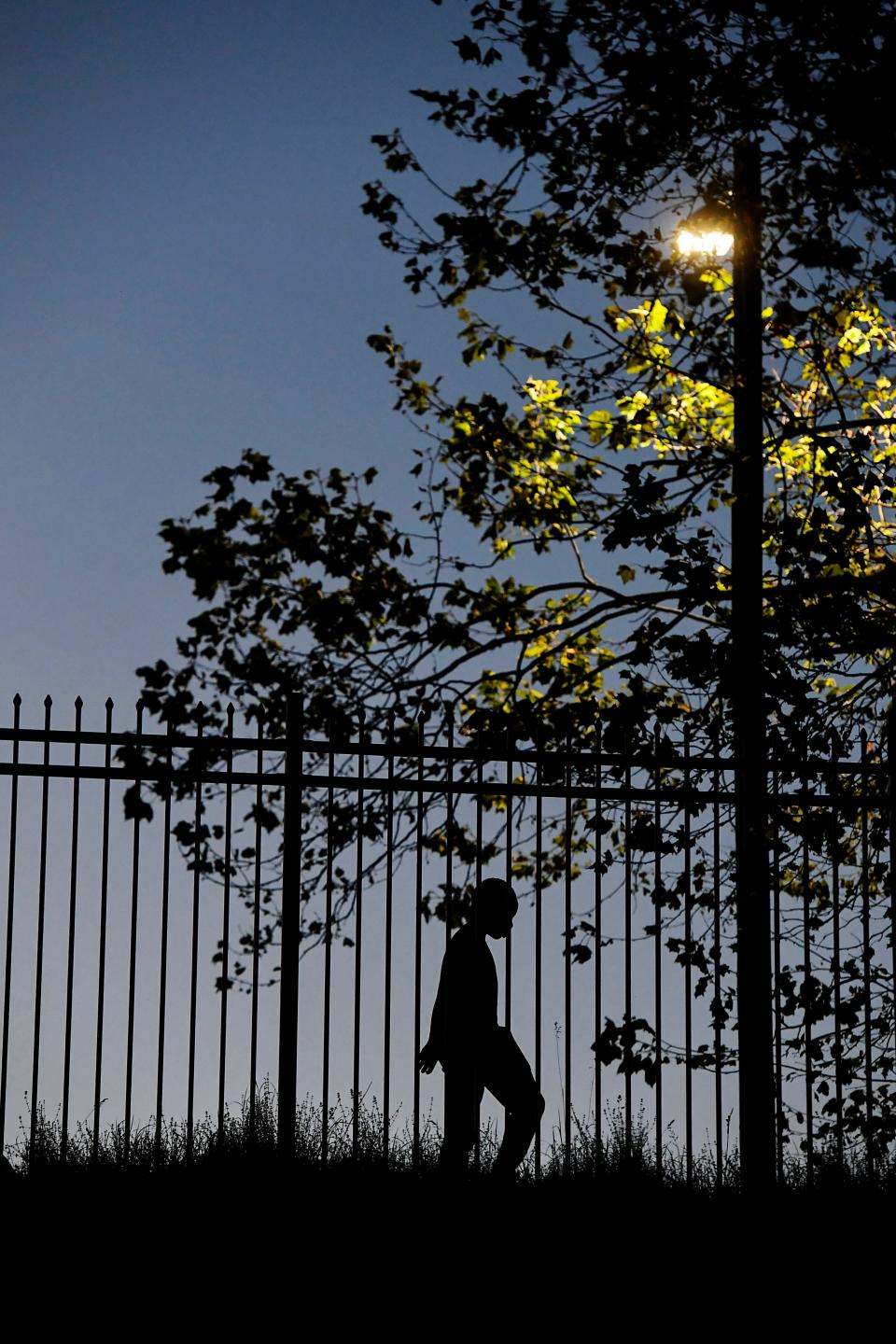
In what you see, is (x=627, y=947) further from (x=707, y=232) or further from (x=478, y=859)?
(x=707, y=232)

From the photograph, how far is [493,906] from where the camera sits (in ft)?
27.3

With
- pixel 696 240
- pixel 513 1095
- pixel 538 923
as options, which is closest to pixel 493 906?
pixel 538 923

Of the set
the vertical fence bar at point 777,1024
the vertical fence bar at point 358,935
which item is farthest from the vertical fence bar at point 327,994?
the vertical fence bar at point 777,1024

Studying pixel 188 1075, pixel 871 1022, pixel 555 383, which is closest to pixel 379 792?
pixel 188 1075

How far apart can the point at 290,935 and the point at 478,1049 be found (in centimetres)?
124

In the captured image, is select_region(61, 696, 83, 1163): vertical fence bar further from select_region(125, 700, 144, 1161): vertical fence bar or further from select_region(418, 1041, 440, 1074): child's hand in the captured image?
select_region(418, 1041, 440, 1074): child's hand

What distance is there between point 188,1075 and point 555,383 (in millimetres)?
5989

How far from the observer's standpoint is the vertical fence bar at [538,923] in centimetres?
806

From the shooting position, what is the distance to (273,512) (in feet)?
30.4

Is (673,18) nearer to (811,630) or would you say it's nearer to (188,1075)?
(811,630)

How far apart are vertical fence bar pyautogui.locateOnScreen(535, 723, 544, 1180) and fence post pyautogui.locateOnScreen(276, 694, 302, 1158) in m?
1.33

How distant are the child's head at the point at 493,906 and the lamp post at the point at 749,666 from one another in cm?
135

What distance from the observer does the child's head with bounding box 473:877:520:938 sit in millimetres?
8297

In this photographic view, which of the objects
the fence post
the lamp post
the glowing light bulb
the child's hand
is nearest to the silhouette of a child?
the child's hand
